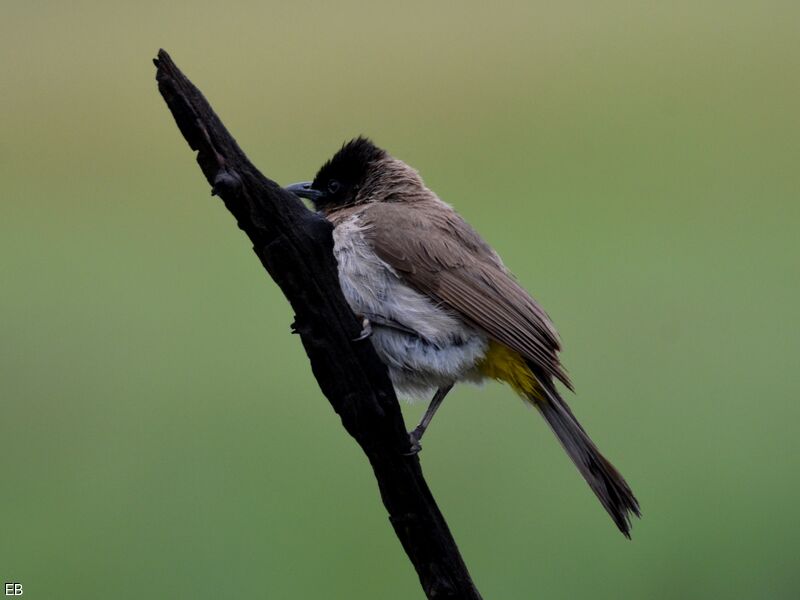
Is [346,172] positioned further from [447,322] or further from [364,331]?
[364,331]

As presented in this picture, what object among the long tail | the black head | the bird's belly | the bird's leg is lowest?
the long tail

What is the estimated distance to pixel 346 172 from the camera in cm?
378

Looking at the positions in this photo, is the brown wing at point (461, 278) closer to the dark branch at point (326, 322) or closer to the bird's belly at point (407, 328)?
the bird's belly at point (407, 328)

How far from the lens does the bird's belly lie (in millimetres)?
3117

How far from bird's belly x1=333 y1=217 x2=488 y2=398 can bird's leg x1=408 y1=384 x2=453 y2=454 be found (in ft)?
0.16

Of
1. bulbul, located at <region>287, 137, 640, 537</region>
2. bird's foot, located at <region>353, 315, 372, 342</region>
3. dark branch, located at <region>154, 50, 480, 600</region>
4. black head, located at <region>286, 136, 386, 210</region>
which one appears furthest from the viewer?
black head, located at <region>286, 136, 386, 210</region>

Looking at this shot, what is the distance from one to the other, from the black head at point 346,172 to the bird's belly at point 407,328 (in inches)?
23.2

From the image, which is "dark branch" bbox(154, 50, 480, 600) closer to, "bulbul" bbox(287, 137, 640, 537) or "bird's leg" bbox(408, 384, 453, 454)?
"bird's leg" bbox(408, 384, 453, 454)

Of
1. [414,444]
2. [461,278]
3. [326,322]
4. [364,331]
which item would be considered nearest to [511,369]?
[461,278]

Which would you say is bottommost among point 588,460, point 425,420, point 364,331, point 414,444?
point 588,460

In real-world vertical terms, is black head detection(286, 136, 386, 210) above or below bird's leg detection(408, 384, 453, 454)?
above

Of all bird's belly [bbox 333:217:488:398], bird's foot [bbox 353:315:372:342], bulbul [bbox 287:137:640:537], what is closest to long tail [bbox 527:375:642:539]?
bulbul [bbox 287:137:640:537]

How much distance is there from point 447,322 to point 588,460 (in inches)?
24.1

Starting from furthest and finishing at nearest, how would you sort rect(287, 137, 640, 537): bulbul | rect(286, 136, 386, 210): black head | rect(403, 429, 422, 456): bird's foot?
1. rect(286, 136, 386, 210): black head
2. rect(287, 137, 640, 537): bulbul
3. rect(403, 429, 422, 456): bird's foot
